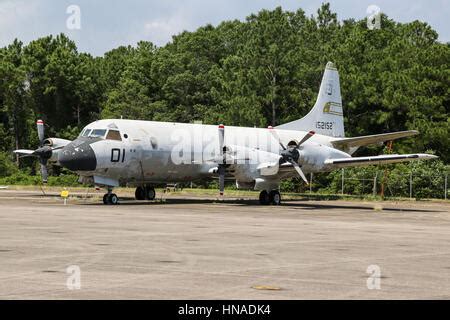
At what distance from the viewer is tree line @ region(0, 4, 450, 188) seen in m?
67.7

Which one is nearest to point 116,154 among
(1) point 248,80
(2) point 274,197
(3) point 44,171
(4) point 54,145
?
(3) point 44,171

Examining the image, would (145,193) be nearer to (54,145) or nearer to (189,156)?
(189,156)

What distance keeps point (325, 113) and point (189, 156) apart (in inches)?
470

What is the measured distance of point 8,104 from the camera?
98.2 meters

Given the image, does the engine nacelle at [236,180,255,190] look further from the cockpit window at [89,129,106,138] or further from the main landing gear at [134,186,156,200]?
the cockpit window at [89,129,106,138]

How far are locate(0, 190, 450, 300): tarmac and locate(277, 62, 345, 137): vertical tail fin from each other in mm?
22122

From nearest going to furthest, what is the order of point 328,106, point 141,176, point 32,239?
point 32,239 → point 141,176 → point 328,106

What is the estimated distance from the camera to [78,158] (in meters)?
36.3

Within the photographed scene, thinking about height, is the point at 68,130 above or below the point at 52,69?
below

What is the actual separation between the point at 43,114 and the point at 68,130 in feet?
17.6

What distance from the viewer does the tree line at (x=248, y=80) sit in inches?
2664

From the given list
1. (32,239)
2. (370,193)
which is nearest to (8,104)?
(370,193)
